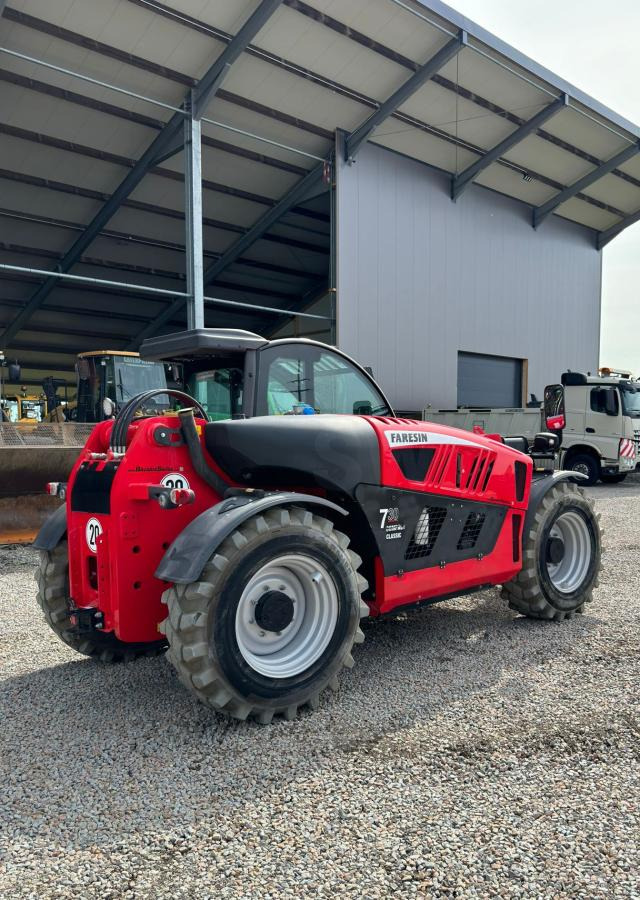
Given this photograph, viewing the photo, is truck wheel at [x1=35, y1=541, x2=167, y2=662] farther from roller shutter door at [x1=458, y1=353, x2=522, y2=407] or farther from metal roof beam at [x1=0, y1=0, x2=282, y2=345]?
roller shutter door at [x1=458, y1=353, x2=522, y2=407]

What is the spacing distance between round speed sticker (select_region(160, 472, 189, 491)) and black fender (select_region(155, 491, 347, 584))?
262 millimetres

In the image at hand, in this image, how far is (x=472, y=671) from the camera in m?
3.66

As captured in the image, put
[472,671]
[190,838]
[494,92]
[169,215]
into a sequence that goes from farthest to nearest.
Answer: [169,215] < [494,92] < [472,671] < [190,838]

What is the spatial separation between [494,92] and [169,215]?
8.46 metres

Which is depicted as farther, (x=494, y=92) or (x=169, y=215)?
(x=169, y=215)

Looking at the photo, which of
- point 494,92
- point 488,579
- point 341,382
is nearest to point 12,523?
point 341,382

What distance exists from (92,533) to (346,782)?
5.38ft

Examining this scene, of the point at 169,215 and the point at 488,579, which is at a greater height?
the point at 169,215

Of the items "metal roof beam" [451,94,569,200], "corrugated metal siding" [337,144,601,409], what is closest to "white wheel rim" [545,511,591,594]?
"corrugated metal siding" [337,144,601,409]

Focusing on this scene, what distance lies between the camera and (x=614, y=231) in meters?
23.0

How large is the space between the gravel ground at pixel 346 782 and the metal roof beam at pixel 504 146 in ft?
50.7

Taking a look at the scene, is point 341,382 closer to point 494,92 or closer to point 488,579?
point 488,579

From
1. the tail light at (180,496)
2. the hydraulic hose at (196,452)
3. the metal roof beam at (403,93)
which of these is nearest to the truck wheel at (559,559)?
the hydraulic hose at (196,452)

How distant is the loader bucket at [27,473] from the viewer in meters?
7.28
